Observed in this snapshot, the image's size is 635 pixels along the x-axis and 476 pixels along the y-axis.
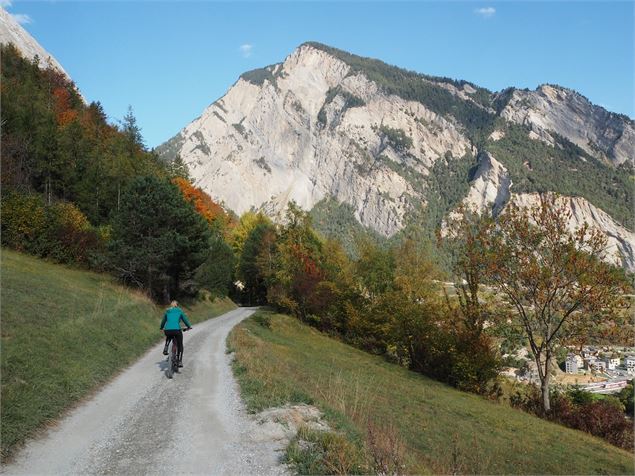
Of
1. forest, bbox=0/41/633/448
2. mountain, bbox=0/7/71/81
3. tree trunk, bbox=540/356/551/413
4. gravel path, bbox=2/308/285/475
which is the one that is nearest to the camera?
gravel path, bbox=2/308/285/475

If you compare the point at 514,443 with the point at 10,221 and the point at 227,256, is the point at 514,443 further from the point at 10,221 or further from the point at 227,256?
the point at 227,256

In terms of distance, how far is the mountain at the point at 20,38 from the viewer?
11588cm

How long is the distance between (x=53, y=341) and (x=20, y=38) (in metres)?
148

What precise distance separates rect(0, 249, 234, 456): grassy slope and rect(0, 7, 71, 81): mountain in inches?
4479

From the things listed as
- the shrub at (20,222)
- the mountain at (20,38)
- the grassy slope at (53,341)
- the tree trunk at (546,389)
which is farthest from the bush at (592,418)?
the mountain at (20,38)

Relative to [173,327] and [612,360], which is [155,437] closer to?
[173,327]

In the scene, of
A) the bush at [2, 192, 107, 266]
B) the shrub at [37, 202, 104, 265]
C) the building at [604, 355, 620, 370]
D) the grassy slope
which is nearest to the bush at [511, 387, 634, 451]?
the building at [604, 355, 620, 370]

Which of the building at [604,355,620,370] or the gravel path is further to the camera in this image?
the building at [604,355,620,370]

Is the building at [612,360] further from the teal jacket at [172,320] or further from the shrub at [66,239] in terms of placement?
the shrub at [66,239]

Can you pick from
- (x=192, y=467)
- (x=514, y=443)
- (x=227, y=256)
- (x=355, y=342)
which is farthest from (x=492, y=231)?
(x=227, y=256)

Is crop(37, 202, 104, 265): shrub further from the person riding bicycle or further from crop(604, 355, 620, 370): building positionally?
crop(604, 355, 620, 370): building

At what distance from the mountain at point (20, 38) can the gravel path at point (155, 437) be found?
128 metres

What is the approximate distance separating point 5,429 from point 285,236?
175 feet

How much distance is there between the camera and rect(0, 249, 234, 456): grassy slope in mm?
9266
